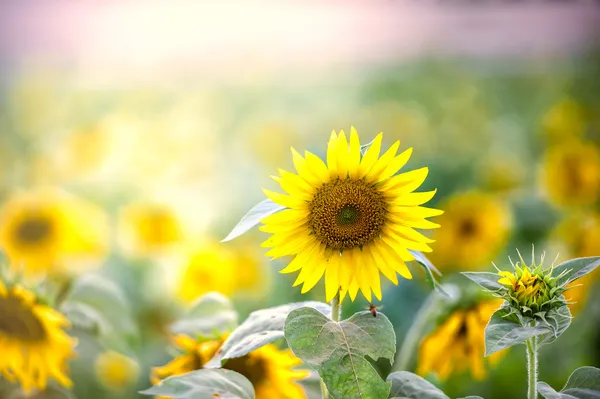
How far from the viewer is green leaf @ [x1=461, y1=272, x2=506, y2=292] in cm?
56

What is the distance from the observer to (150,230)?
1.29 meters

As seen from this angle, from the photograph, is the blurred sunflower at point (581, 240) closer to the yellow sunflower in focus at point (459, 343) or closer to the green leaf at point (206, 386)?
the yellow sunflower in focus at point (459, 343)

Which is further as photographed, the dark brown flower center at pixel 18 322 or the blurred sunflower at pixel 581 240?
the blurred sunflower at pixel 581 240

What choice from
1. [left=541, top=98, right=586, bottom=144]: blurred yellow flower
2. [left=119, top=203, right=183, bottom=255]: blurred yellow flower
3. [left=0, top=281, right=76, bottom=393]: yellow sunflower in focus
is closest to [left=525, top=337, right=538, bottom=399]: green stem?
[left=0, top=281, right=76, bottom=393]: yellow sunflower in focus

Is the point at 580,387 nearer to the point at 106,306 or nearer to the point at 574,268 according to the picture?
the point at 574,268

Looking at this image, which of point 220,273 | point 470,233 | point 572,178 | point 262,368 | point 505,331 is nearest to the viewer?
point 505,331

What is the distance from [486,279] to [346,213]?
0.11 metres

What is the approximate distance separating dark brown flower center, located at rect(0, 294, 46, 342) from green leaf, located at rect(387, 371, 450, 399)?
1.17ft

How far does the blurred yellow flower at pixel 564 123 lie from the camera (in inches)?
71.9

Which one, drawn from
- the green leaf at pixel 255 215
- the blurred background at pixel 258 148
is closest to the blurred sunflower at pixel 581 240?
the blurred background at pixel 258 148

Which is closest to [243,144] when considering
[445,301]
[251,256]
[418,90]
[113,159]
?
[113,159]

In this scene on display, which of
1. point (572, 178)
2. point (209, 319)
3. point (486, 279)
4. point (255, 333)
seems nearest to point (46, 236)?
point (209, 319)

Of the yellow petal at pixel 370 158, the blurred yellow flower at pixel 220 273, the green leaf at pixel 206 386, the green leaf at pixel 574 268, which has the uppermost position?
the yellow petal at pixel 370 158

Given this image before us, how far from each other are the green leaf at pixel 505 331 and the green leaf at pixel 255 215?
0.18 metres
